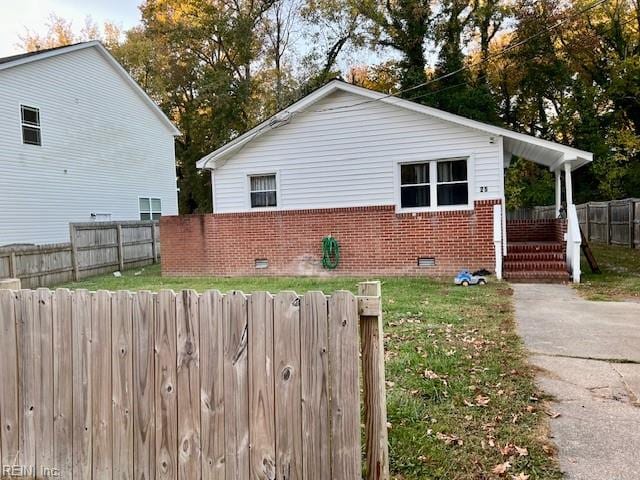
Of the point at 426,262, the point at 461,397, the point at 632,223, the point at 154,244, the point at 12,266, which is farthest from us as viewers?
the point at 154,244

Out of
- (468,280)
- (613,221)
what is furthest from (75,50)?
(613,221)

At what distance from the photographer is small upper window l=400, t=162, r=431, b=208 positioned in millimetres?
12180

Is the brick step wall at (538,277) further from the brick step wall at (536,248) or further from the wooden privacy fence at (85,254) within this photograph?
the wooden privacy fence at (85,254)

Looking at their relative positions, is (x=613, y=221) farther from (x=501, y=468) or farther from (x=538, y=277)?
(x=501, y=468)

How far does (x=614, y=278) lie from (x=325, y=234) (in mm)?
6814

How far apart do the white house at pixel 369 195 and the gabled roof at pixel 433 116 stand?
0.03 meters

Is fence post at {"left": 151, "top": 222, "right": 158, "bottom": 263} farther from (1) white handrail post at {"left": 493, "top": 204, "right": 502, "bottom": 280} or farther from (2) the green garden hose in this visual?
(1) white handrail post at {"left": 493, "top": 204, "right": 502, "bottom": 280}

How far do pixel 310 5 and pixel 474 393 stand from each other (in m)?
29.3

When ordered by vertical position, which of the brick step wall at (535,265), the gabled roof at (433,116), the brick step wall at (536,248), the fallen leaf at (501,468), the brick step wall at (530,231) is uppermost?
the gabled roof at (433,116)

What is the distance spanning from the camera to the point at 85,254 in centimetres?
1434

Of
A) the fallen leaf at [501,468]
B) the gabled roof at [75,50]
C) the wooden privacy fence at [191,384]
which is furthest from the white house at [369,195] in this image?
the wooden privacy fence at [191,384]

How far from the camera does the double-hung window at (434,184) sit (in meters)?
11.9

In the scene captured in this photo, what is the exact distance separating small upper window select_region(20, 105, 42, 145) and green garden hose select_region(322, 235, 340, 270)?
417 inches

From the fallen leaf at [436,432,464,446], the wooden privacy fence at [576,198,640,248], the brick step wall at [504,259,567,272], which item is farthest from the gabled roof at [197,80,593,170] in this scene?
the fallen leaf at [436,432,464,446]
